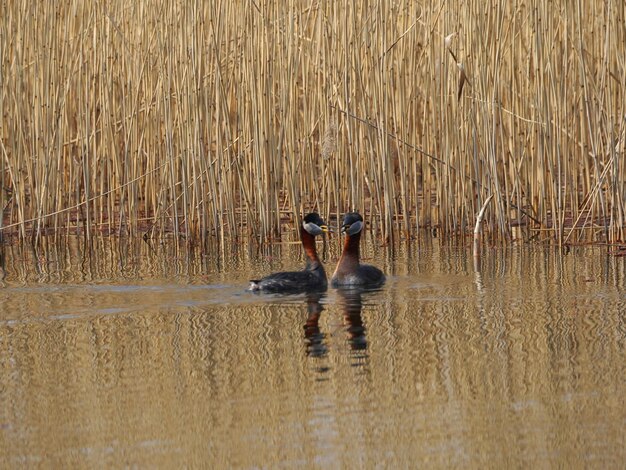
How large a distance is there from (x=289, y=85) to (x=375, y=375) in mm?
5087

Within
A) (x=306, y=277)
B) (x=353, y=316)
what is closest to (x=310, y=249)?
(x=306, y=277)

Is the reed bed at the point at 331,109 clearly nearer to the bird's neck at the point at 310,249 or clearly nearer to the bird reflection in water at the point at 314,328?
the bird's neck at the point at 310,249

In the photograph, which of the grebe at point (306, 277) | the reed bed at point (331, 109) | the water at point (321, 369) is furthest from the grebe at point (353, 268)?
the reed bed at point (331, 109)

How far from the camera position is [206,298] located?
757cm

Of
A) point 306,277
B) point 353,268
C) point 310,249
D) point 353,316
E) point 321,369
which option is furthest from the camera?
point 310,249

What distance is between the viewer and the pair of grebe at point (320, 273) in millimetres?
7777

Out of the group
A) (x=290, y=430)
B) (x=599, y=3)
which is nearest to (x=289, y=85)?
(x=599, y=3)

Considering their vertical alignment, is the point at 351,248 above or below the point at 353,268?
above

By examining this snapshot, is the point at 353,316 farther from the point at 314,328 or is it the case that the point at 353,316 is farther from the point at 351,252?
the point at 351,252

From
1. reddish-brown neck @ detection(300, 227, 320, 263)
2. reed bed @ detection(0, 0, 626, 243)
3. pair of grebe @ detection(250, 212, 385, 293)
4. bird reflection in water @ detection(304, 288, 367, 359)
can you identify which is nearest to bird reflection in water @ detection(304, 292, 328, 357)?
bird reflection in water @ detection(304, 288, 367, 359)

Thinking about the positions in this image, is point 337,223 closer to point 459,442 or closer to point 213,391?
→ point 213,391

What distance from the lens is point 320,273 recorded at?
834 cm

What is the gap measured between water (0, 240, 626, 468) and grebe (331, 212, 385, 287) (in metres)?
0.22

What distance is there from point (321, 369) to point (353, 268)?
2.91 meters
